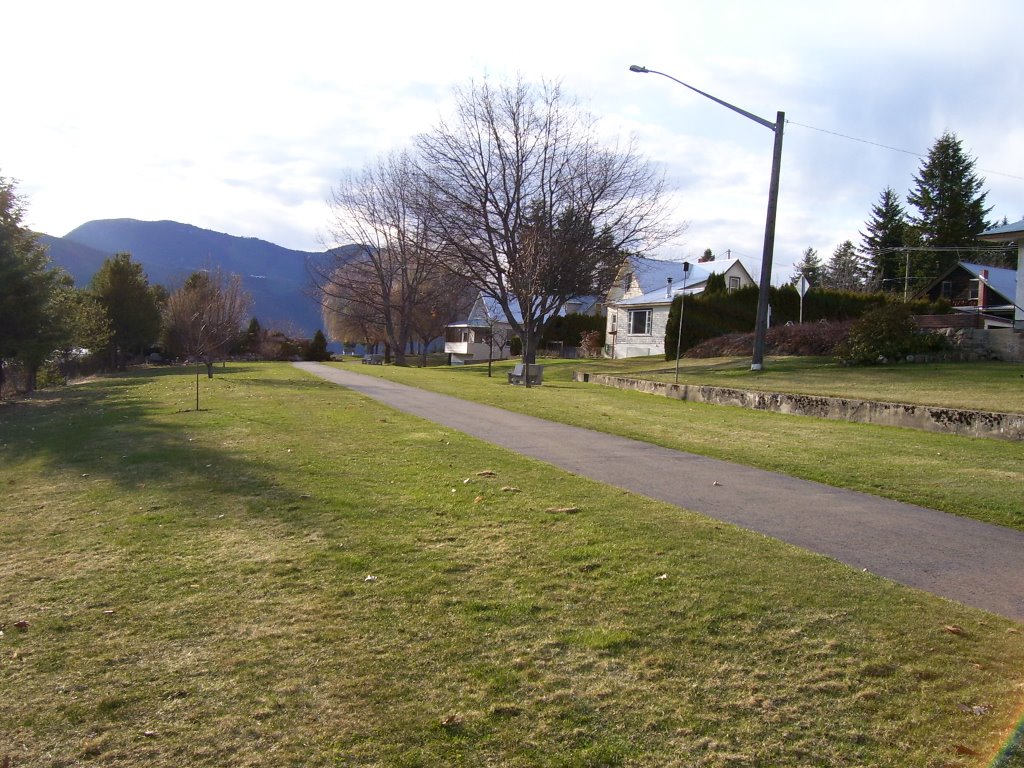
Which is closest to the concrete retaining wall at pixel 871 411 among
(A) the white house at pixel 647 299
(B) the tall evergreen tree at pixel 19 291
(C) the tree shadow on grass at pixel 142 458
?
(C) the tree shadow on grass at pixel 142 458

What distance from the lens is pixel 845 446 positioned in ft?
34.3

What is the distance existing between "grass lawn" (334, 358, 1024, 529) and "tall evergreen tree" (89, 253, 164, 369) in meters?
32.4

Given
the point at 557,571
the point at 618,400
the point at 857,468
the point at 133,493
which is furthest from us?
the point at 618,400

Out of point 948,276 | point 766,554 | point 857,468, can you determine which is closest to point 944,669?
point 766,554

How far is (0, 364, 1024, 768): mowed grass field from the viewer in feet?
9.86

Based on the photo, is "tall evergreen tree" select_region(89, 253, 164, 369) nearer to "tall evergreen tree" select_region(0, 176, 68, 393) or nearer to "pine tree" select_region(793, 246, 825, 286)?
"tall evergreen tree" select_region(0, 176, 68, 393)

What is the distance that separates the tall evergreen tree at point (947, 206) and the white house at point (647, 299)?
20331 mm

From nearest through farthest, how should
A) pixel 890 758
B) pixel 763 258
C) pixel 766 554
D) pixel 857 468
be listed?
pixel 890 758, pixel 766 554, pixel 857 468, pixel 763 258

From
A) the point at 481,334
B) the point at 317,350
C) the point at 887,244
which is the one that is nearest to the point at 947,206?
the point at 887,244

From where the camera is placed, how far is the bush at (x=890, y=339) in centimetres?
2292

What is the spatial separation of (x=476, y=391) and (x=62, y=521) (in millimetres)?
15303

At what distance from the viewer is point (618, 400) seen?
18781mm

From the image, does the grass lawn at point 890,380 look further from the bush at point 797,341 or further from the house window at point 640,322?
the house window at point 640,322

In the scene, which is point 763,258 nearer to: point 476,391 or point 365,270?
point 476,391
